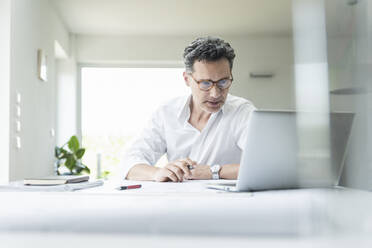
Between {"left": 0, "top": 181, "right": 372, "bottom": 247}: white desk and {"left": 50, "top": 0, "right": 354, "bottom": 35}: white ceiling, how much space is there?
4.88m

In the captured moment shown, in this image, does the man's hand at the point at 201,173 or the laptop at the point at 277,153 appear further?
the man's hand at the point at 201,173

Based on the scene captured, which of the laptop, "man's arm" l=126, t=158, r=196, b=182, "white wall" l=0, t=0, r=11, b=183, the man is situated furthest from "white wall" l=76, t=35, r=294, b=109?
the laptop

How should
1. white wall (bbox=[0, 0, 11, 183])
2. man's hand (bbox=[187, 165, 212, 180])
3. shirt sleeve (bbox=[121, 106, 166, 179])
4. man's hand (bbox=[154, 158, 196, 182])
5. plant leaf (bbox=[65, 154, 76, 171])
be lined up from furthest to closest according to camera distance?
plant leaf (bbox=[65, 154, 76, 171]) → white wall (bbox=[0, 0, 11, 183]) → shirt sleeve (bbox=[121, 106, 166, 179]) → man's hand (bbox=[187, 165, 212, 180]) → man's hand (bbox=[154, 158, 196, 182])

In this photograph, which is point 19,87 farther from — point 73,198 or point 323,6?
point 323,6

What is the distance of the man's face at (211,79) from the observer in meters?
1.99

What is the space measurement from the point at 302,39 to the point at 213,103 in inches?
61.2

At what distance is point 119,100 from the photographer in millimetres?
7254

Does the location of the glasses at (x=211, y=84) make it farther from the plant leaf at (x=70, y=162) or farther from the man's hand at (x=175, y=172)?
the plant leaf at (x=70, y=162)

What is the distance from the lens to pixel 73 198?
0.64 metres

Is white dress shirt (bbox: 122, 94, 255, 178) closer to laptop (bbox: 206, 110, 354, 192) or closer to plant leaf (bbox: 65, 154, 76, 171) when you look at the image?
laptop (bbox: 206, 110, 354, 192)

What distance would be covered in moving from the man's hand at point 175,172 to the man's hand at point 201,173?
0.16 m

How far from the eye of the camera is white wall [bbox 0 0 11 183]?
349cm

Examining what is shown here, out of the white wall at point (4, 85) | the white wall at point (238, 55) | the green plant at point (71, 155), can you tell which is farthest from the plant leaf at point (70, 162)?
the white wall at point (4, 85)

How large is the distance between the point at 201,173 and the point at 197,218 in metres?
1.17
